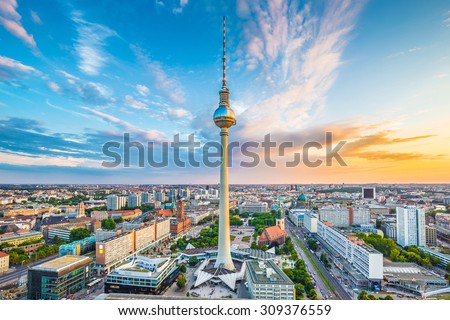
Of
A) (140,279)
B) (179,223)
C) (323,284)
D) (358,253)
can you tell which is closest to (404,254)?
(358,253)

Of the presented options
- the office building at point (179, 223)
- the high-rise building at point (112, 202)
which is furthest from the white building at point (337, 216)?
the high-rise building at point (112, 202)

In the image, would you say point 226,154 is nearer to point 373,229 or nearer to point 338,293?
point 338,293

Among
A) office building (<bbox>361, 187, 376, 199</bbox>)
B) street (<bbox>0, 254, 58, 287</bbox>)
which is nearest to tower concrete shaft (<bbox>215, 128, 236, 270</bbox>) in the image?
street (<bbox>0, 254, 58, 287</bbox>)

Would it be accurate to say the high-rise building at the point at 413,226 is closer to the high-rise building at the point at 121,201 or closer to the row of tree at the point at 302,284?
the row of tree at the point at 302,284

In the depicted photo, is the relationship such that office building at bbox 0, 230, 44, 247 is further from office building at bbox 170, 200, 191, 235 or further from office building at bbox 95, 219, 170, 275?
office building at bbox 170, 200, 191, 235

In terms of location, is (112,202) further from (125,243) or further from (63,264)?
(63,264)

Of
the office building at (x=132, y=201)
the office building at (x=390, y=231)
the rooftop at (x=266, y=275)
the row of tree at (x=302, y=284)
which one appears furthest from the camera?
the office building at (x=132, y=201)
